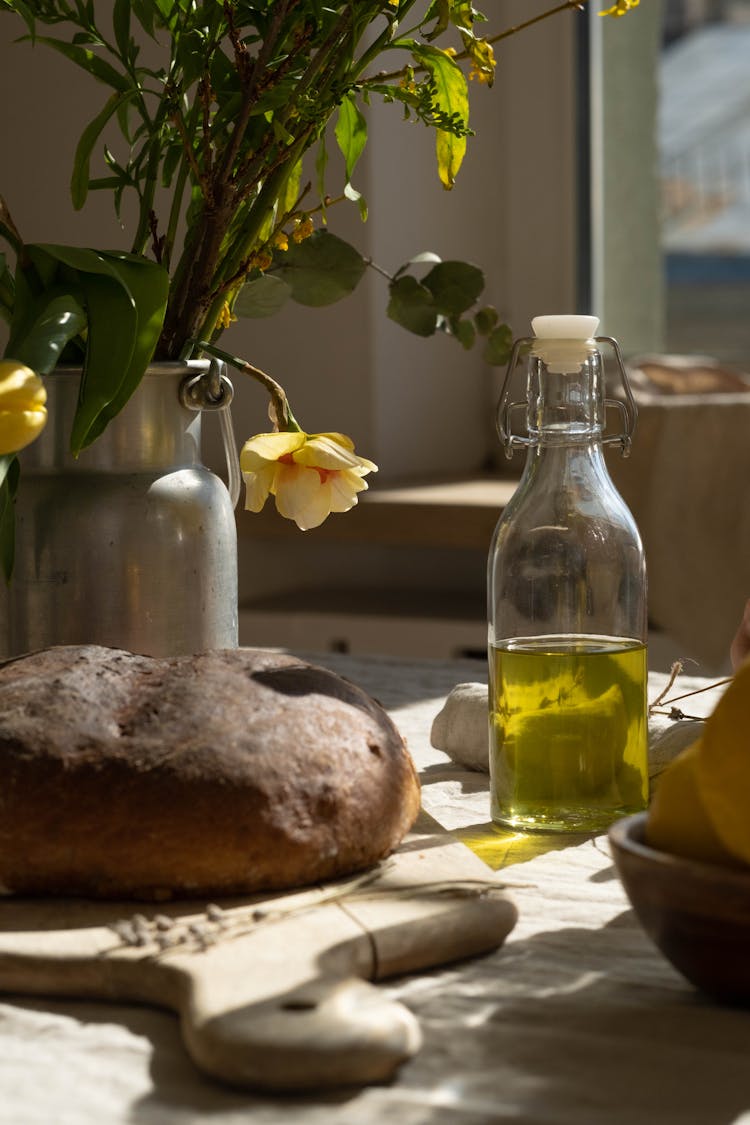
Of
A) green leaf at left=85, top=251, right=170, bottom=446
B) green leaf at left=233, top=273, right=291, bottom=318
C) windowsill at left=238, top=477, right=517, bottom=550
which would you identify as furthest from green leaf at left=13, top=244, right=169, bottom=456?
windowsill at left=238, top=477, right=517, bottom=550

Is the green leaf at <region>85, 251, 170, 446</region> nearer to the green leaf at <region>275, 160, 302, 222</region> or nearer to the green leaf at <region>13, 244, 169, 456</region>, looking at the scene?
the green leaf at <region>13, 244, 169, 456</region>

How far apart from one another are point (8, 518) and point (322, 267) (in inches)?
10.0

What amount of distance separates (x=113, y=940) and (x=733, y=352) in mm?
2188

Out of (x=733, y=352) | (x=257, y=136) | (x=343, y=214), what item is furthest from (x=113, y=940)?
(x=733, y=352)

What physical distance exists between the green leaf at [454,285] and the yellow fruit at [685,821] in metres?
0.44

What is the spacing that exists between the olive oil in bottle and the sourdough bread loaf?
11 cm

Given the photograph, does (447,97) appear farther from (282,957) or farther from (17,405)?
(282,957)

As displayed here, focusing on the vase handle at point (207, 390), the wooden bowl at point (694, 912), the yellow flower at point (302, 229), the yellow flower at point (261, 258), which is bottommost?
the wooden bowl at point (694, 912)

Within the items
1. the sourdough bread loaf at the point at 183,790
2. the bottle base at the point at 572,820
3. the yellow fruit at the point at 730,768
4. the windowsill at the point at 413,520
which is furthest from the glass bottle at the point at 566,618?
the windowsill at the point at 413,520

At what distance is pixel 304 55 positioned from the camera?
2.40ft

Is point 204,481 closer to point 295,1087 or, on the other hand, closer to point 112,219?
point 295,1087

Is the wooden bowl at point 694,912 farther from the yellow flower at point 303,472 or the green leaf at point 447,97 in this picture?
the green leaf at point 447,97

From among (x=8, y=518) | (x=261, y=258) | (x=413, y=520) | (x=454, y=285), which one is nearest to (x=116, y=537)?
(x=8, y=518)

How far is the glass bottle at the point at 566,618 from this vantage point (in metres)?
0.68
